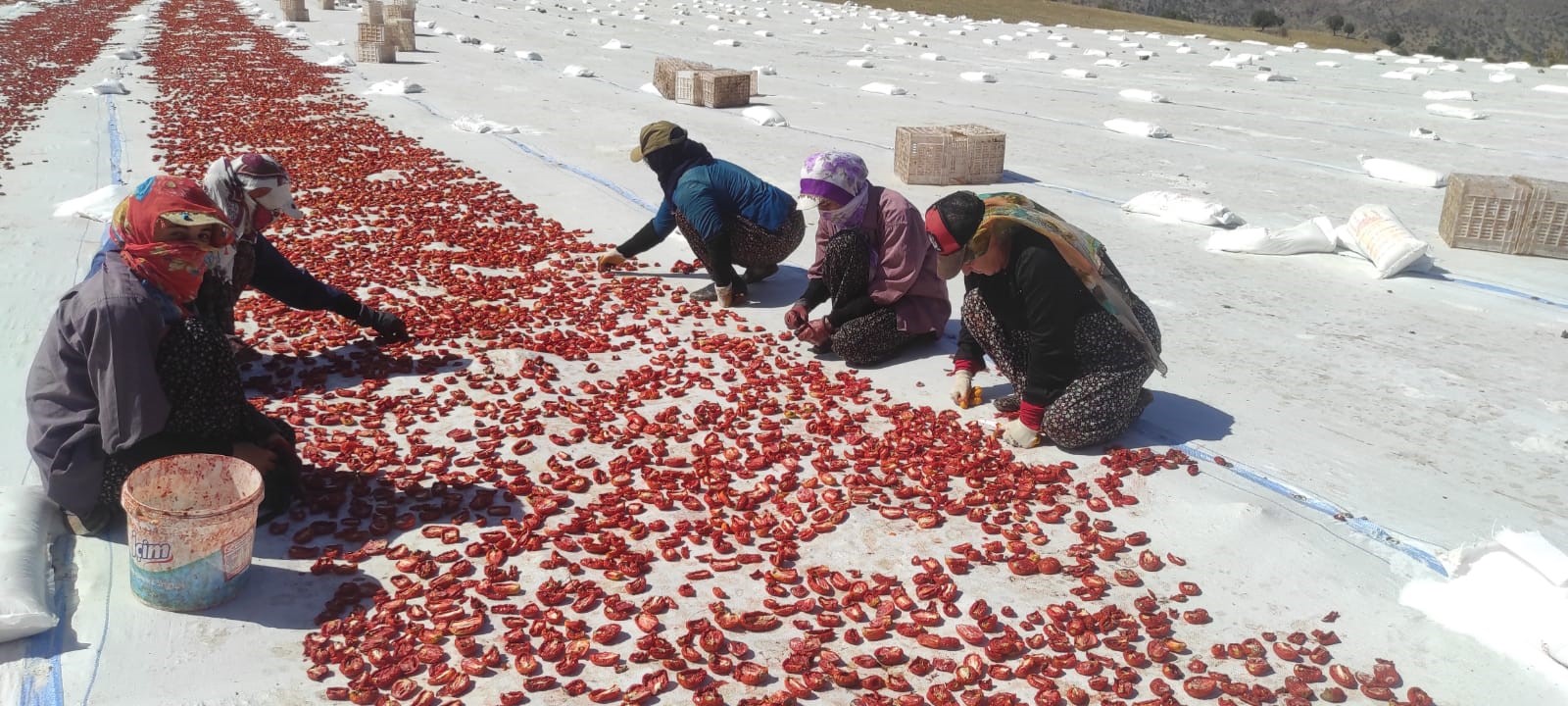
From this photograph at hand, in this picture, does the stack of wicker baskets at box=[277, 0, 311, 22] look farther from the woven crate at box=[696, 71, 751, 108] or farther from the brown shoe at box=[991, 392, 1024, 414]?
the brown shoe at box=[991, 392, 1024, 414]

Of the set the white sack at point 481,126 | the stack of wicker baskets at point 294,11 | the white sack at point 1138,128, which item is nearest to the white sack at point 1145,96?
the white sack at point 1138,128

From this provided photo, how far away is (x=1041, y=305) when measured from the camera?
3803 mm

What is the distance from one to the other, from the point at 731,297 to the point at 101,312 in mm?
3386

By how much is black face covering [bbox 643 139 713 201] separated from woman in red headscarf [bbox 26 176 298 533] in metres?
2.74

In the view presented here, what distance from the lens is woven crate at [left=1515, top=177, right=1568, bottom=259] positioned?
680cm

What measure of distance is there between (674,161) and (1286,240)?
13.6 ft

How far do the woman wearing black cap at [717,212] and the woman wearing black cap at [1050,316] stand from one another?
1886mm

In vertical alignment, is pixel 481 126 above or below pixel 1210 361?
above

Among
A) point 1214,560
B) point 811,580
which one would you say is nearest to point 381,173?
point 811,580

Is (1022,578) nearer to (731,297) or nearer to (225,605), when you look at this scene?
(225,605)

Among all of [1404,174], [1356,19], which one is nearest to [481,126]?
[1404,174]

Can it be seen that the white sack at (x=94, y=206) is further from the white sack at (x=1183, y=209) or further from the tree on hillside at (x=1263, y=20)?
the tree on hillside at (x=1263, y=20)

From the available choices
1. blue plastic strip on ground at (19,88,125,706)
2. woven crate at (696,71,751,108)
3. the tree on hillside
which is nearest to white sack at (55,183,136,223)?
blue plastic strip on ground at (19,88,125,706)

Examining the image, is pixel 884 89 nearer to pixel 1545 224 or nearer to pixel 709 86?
pixel 709 86
